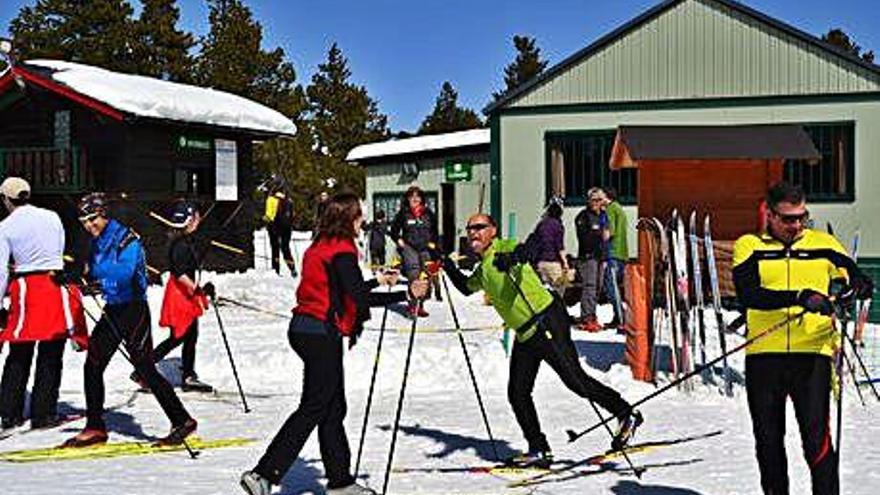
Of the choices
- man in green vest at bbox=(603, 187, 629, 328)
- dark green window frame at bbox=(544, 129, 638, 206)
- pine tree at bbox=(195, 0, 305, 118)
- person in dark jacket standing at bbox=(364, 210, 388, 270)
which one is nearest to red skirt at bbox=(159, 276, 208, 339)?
man in green vest at bbox=(603, 187, 629, 328)

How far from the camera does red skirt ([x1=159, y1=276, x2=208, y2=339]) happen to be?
9602 mm

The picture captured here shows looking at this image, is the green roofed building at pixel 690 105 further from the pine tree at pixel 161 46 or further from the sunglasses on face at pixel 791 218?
the pine tree at pixel 161 46

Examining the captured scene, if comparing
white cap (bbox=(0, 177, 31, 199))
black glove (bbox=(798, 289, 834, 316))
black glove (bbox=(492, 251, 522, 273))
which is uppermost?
white cap (bbox=(0, 177, 31, 199))

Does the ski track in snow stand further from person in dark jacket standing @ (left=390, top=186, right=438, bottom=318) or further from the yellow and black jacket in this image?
the yellow and black jacket

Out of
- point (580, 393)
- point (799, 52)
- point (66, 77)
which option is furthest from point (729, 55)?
point (580, 393)

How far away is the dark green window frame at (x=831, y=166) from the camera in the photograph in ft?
57.9

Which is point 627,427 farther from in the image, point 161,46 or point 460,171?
point 161,46

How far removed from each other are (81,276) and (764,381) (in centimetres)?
498

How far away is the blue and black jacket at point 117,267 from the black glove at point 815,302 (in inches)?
176

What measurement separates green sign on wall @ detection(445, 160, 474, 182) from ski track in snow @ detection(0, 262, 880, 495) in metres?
12.4

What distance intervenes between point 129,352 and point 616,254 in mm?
7005

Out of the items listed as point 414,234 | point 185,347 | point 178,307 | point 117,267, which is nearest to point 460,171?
point 414,234

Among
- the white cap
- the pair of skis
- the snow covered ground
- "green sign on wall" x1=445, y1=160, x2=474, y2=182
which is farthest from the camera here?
"green sign on wall" x1=445, y1=160, x2=474, y2=182

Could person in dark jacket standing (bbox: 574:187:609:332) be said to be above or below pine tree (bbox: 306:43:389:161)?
below
